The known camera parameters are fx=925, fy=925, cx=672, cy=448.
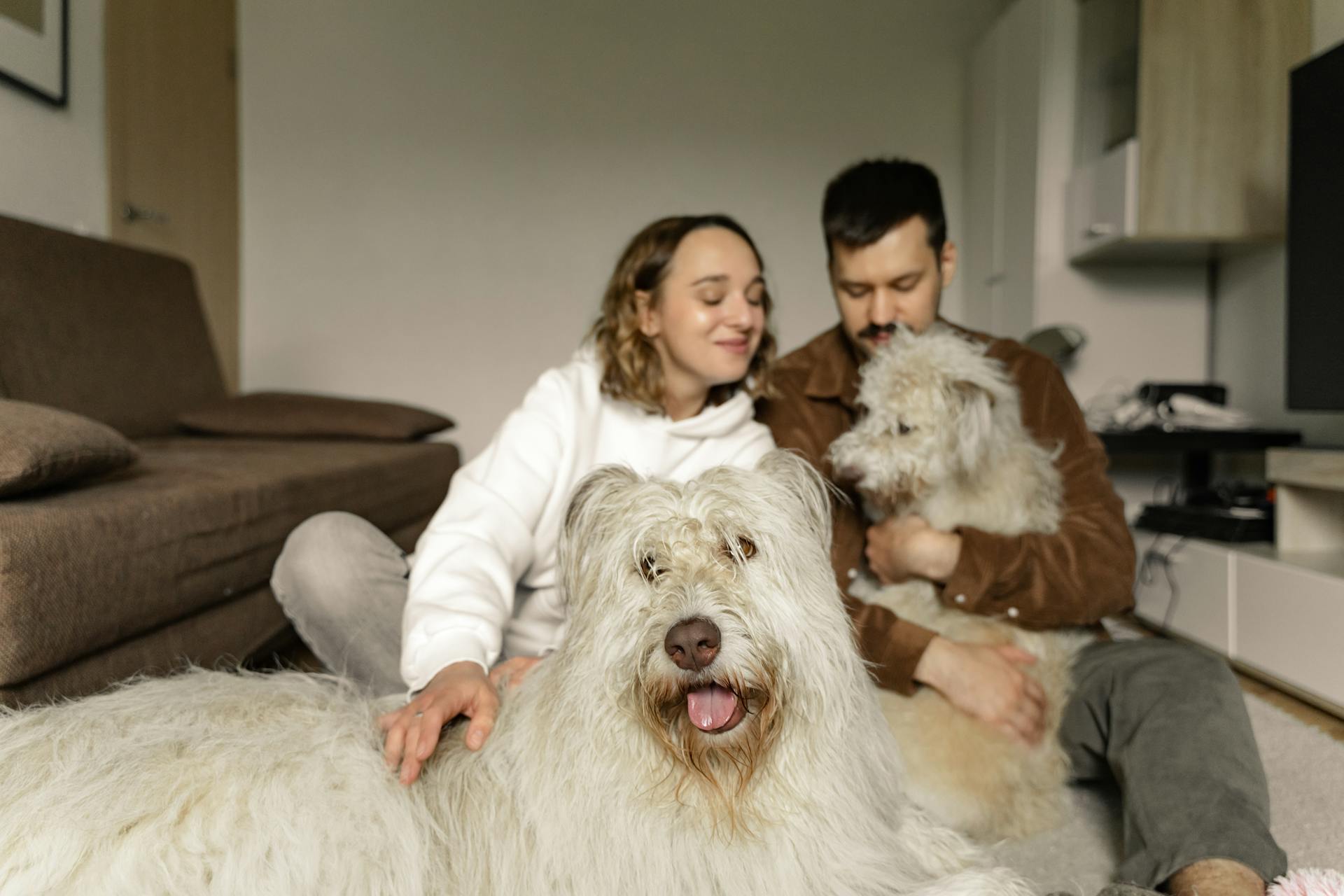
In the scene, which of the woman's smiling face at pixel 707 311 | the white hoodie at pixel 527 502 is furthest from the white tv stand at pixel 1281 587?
the woman's smiling face at pixel 707 311

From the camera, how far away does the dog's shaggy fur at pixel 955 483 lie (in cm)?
169

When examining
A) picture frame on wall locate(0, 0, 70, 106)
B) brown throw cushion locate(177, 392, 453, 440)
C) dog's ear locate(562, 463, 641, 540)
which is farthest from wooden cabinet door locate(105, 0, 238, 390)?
dog's ear locate(562, 463, 641, 540)

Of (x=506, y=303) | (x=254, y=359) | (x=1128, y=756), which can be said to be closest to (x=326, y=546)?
(x=1128, y=756)

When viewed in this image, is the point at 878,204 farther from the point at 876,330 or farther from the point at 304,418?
the point at 304,418

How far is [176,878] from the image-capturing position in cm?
99

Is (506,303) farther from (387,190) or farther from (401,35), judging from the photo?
(401,35)

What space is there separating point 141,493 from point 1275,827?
2334mm

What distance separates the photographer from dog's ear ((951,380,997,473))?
1.89 meters

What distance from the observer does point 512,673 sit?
4.65ft

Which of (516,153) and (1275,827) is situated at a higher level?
(516,153)

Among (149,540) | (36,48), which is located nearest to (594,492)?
(149,540)

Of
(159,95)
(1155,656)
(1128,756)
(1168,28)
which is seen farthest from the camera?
(159,95)

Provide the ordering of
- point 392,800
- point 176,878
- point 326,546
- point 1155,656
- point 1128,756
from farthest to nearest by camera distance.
A: point 326,546 < point 1155,656 < point 1128,756 < point 392,800 < point 176,878

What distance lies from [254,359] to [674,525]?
547 centimetres
